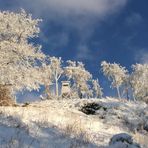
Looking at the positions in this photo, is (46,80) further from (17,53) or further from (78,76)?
(78,76)

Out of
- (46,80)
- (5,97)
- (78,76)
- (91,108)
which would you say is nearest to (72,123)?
(5,97)

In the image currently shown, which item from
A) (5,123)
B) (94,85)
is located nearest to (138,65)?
(94,85)

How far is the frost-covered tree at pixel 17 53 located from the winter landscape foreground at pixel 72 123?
11.2 ft

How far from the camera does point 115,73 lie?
375 feet

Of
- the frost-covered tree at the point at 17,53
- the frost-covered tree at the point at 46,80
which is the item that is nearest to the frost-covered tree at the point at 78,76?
the frost-covered tree at the point at 46,80

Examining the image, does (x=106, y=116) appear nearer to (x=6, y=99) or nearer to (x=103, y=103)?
(x=103, y=103)

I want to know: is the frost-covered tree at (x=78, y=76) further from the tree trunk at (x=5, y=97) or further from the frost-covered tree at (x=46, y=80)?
the tree trunk at (x=5, y=97)

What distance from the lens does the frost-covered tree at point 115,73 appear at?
Answer: 114000 millimetres

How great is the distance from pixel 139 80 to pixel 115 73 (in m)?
6.68

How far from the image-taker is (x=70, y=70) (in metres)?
103

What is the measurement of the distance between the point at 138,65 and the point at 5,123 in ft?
335

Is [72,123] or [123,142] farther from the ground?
[72,123]

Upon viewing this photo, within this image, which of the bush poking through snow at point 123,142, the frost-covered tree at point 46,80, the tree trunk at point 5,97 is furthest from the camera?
the frost-covered tree at point 46,80

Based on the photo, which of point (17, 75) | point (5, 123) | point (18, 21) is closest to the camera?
point (5, 123)
